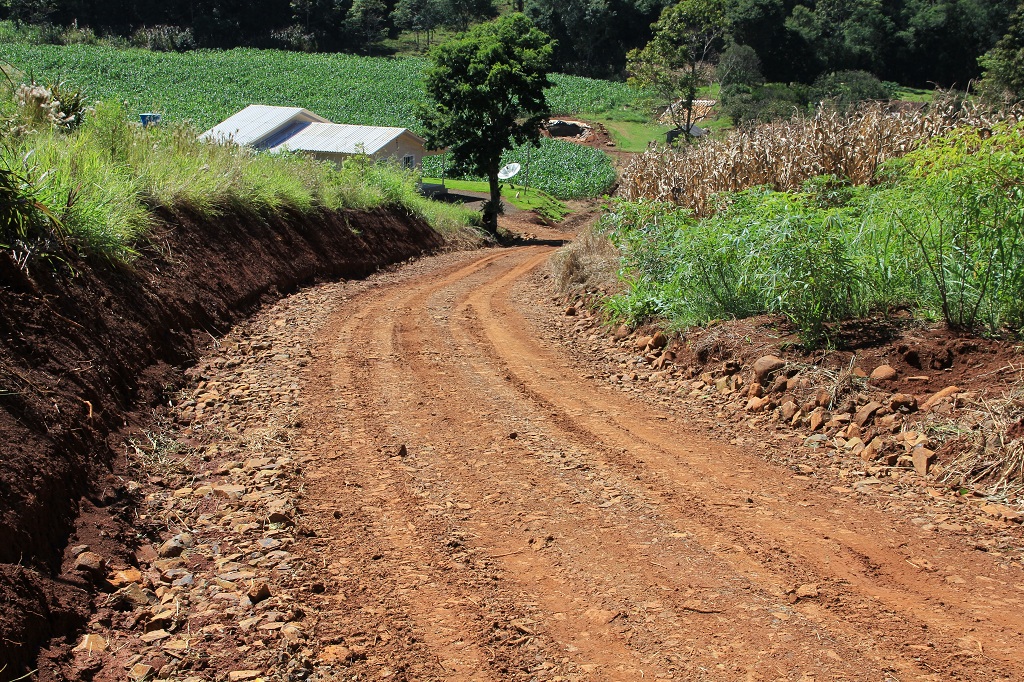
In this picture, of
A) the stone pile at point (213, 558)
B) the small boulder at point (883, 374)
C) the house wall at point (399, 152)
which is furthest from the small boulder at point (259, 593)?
the house wall at point (399, 152)

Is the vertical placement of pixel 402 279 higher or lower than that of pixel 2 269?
lower

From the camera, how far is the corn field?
12.3 m

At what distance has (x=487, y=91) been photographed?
35.0 metres

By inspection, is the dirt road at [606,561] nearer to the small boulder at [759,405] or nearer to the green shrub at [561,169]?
the small boulder at [759,405]

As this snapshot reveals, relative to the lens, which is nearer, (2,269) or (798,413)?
(2,269)

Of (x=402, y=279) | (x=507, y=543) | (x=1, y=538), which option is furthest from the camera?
(x=402, y=279)

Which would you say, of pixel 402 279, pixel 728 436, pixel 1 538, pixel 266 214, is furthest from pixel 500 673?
pixel 402 279

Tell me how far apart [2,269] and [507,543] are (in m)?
4.44

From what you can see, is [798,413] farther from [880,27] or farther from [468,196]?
[880,27]

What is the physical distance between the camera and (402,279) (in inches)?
691

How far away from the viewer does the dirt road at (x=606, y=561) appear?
3.95 metres

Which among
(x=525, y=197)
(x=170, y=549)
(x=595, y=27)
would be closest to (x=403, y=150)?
(x=525, y=197)

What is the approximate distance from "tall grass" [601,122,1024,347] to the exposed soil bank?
19.4 ft

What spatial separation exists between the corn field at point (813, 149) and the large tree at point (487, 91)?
21.0 meters
